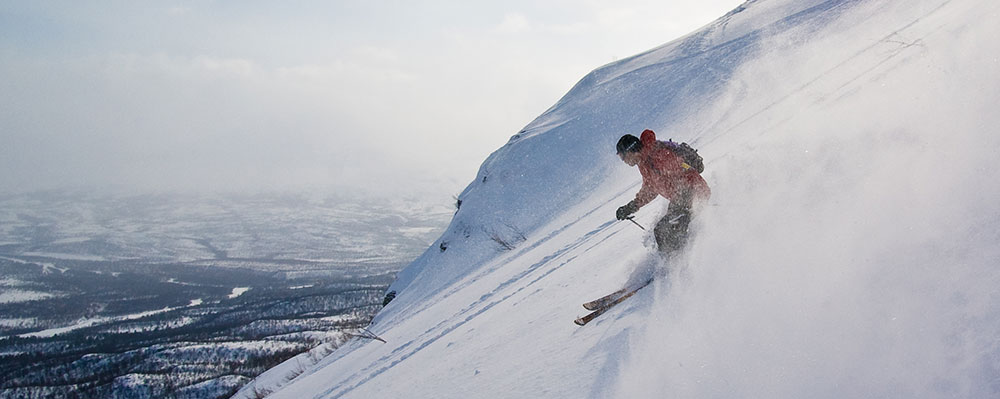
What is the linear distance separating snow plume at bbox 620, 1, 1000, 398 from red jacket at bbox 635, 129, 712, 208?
272mm

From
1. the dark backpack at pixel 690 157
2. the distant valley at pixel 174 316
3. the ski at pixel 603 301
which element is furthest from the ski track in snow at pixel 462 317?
the distant valley at pixel 174 316

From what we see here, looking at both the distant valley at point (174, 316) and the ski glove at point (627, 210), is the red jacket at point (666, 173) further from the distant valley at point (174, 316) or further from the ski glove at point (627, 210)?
the distant valley at point (174, 316)

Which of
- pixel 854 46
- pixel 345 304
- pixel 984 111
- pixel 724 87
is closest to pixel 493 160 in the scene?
pixel 724 87

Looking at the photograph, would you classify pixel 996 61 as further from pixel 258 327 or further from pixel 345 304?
pixel 345 304

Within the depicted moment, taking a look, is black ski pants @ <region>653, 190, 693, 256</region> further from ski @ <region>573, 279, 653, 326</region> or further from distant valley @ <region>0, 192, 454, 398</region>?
distant valley @ <region>0, 192, 454, 398</region>

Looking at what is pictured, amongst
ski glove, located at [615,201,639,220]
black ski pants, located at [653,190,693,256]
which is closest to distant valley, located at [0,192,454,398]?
ski glove, located at [615,201,639,220]

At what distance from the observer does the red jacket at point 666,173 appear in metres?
5.08

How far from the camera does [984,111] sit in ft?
12.1

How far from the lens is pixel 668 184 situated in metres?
5.29

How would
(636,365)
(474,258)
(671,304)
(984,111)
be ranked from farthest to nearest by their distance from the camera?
1. (474,258)
2. (671,304)
3. (984,111)
4. (636,365)

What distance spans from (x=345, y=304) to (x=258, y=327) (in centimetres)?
1866

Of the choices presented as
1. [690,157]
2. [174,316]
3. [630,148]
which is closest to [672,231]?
[690,157]

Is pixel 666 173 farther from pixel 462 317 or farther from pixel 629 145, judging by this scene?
pixel 462 317

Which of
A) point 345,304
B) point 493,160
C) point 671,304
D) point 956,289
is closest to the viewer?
point 956,289
